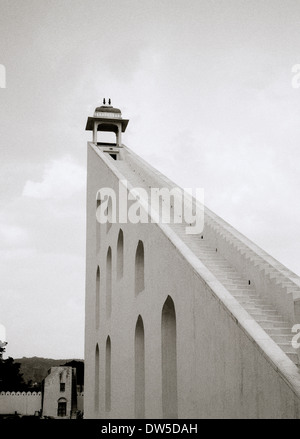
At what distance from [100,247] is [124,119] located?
6159mm

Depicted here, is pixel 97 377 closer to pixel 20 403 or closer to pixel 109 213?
pixel 109 213

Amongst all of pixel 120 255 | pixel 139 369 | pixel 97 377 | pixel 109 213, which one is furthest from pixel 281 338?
pixel 97 377

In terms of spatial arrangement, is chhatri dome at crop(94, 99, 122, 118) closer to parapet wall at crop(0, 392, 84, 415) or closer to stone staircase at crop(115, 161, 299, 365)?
stone staircase at crop(115, 161, 299, 365)

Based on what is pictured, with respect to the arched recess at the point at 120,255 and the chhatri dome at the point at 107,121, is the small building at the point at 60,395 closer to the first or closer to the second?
the chhatri dome at the point at 107,121

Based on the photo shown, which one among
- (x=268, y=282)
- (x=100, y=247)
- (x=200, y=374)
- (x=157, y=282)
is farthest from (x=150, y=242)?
(x=100, y=247)

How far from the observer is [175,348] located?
7.43 m

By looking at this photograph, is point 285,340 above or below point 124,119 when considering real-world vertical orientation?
below

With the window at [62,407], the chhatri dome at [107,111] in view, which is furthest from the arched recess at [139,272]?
the window at [62,407]

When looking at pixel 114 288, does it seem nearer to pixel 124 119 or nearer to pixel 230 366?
pixel 230 366

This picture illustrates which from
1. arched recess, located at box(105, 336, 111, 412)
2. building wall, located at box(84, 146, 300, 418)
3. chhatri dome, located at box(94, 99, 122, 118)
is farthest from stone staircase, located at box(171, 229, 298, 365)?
chhatri dome, located at box(94, 99, 122, 118)

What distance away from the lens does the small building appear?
2962 centimetres
